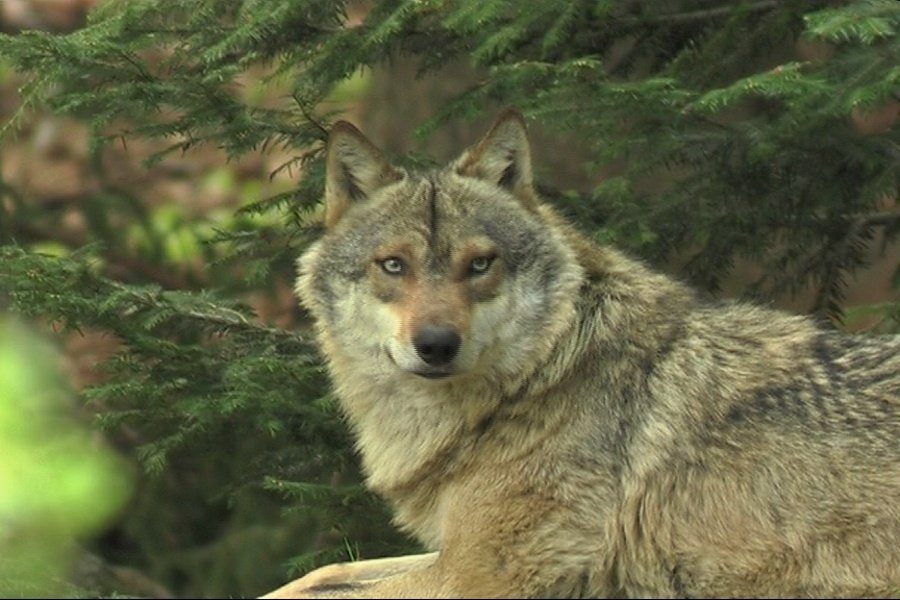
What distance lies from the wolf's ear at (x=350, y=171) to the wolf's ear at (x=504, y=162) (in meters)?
0.30

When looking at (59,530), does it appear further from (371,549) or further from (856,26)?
(371,549)

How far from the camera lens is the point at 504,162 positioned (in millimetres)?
5566

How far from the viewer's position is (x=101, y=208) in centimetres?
1112

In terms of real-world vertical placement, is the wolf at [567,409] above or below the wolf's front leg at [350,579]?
above

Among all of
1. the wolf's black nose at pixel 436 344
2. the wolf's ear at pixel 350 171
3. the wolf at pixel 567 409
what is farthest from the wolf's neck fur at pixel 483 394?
the wolf's ear at pixel 350 171

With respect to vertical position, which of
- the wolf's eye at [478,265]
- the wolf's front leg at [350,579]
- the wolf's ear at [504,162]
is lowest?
the wolf's front leg at [350,579]

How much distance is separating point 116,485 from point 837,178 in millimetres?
5589

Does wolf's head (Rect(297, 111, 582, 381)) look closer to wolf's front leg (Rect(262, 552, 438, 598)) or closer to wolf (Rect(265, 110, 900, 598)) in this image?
wolf (Rect(265, 110, 900, 598))

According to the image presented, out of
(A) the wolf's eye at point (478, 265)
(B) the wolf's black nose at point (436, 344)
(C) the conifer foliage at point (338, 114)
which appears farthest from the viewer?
(C) the conifer foliage at point (338, 114)

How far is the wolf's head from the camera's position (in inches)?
197

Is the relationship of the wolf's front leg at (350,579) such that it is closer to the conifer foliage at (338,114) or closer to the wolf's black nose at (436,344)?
the wolf's black nose at (436,344)

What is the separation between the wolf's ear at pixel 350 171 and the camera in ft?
18.2

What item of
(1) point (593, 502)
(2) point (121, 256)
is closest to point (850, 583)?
(1) point (593, 502)

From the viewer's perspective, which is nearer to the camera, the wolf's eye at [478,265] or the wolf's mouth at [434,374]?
the wolf's mouth at [434,374]
